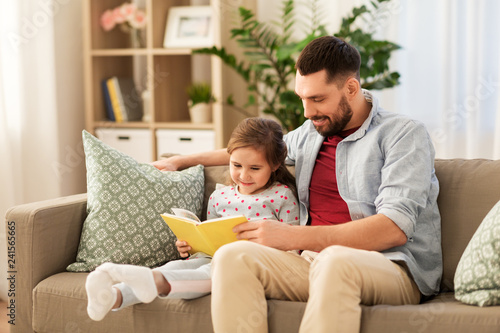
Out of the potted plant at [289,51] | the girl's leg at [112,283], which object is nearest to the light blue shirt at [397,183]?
the girl's leg at [112,283]

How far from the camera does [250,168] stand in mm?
2029

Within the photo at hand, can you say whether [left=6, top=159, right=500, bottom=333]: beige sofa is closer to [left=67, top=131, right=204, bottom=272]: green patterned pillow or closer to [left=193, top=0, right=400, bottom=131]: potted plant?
[left=67, top=131, right=204, bottom=272]: green patterned pillow

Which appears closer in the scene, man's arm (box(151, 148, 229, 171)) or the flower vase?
man's arm (box(151, 148, 229, 171))

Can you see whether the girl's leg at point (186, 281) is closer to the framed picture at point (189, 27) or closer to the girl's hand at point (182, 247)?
the girl's hand at point (182, 247)

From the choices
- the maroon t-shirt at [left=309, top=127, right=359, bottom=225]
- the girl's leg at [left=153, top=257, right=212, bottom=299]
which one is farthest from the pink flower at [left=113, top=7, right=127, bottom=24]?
the girl's leg at [left=153, top=257, right=212, bottom=299]

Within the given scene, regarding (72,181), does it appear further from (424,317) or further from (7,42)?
(424,317)

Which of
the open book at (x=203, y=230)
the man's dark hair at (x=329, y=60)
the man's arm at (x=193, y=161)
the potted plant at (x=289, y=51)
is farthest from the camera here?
the potted plant at (x=289, y=51)

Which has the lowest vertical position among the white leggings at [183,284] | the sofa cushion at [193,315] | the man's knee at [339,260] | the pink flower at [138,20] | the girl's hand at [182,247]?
the sofa cushion at [193,315]

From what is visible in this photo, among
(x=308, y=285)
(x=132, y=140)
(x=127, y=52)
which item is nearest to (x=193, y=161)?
(x=308, y=285)

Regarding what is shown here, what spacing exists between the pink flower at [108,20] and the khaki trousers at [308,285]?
7.63ft

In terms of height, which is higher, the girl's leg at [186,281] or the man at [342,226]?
the man at [342,226]

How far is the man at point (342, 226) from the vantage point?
1610 millimetres

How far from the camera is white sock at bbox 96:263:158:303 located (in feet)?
5.45

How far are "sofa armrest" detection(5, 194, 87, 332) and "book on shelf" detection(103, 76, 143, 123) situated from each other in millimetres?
1735
